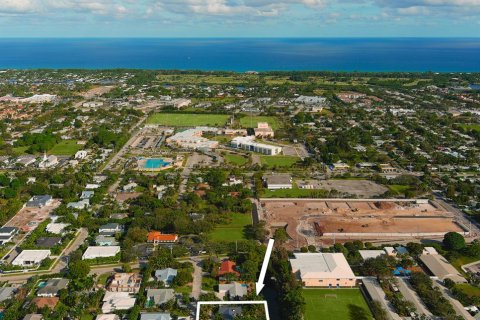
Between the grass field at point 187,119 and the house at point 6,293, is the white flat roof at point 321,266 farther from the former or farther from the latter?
the grass field at point 187,119

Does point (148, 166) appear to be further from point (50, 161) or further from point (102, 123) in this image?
point (102, 123)

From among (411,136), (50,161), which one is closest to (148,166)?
(50,161)

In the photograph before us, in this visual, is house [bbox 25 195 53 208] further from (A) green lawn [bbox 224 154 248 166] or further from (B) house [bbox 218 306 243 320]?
(B) house [bbox 218 306 243 320]

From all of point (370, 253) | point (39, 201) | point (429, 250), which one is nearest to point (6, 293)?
point (39, 201)

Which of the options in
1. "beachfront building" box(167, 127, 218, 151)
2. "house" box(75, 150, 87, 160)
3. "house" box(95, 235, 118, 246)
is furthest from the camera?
"beachfront building" box(167, 127, 218, 151)

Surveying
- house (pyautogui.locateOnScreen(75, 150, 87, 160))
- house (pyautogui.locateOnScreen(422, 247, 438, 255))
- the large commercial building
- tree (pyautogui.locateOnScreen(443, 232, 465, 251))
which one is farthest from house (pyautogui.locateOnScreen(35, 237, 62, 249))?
the large commercial building

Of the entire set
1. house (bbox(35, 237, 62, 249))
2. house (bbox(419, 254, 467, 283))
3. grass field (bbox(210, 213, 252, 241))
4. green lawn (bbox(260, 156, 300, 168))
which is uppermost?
house (bbox(419, 254, 467, 283))

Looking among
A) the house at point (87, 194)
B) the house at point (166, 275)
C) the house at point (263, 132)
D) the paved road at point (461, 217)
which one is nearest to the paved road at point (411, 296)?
the paved road at point (461, 217)
